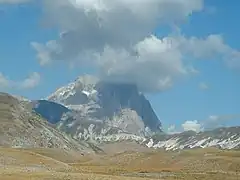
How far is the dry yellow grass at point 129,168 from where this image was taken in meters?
82.4

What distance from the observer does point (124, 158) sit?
641 feet

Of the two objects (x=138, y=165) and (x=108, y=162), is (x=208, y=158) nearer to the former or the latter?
(x=138, y=165)

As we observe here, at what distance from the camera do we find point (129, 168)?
155875mm

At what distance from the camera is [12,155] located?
136 meters

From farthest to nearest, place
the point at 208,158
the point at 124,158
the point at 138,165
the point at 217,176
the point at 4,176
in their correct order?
the point at 124,158 < the point at 138,165 < the point at 208,158 < the point at 217,176 < the point at 4,176

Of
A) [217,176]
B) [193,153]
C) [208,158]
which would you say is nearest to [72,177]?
[217,176]

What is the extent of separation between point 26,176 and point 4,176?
3.45m

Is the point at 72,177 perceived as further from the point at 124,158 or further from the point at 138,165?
the point at 124,158

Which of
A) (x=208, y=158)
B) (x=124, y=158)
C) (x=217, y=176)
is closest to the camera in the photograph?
(x=217, y=176)

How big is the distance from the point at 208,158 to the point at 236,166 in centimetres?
2000

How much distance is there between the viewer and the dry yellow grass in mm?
82438

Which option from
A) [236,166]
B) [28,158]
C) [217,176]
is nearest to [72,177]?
[217,176]

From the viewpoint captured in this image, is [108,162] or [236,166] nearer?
[236,166]

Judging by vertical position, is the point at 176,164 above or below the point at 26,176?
above
